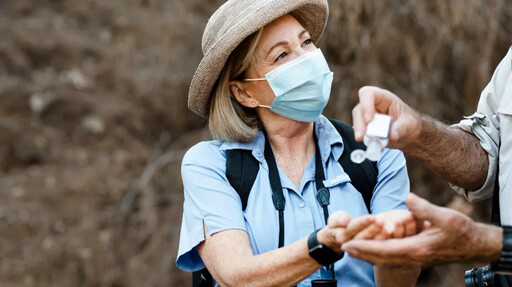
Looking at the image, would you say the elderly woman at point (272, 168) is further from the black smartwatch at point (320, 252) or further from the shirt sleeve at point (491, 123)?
the shirt sleeve at point (491, 123)

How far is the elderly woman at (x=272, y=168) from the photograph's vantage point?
2.75 metres

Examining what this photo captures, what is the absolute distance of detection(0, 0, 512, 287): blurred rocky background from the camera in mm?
6156

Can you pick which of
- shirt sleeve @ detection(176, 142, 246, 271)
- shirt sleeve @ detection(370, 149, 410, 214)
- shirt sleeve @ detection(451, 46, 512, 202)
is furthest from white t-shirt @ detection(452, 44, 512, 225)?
shirt sleeve @ detection(176, 142, 246, 271)

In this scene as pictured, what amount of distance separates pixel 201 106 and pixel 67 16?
6272 mm

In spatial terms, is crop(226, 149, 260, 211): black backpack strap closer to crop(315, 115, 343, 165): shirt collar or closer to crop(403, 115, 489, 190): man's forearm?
crop(315, 115, 343, 165): shirt collar

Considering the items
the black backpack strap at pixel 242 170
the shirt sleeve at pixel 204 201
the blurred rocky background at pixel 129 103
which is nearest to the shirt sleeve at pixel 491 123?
the black backpack strap at pixel 242 170

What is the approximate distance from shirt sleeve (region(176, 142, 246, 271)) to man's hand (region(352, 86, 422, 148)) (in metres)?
0.62

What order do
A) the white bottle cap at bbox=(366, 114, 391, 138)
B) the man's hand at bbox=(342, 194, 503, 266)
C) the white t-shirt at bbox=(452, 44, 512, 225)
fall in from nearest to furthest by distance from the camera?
the man's hand at bbox=(342, 194, 503, 266)
the white bottle cap at bbox=(366, 114, 391, 138)
the white t-shirt at bbox=(452, 44, 512, 225)

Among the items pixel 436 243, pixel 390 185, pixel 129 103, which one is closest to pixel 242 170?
pixel 390 185

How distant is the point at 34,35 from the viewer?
9086 mm

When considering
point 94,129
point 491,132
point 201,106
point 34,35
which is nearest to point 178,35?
point 94,129

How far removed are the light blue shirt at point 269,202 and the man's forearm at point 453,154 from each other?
21cm

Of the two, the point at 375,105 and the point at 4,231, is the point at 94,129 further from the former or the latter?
the point at 375,105

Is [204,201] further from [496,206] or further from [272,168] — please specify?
[496,206]
